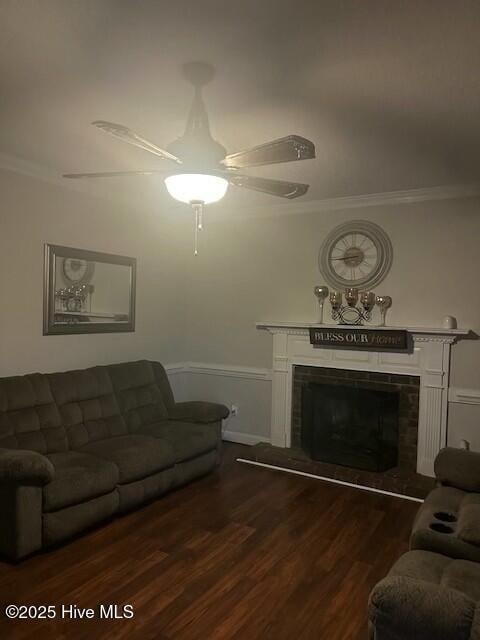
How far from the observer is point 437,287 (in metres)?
4.18

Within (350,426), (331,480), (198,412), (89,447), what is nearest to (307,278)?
(350,426)

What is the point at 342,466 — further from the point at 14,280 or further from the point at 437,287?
the point at 14,280

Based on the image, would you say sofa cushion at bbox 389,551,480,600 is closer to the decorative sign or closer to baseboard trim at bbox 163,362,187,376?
the decorative sign

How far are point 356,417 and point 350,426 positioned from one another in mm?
107

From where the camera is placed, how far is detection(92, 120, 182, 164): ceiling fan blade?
6.44 ft

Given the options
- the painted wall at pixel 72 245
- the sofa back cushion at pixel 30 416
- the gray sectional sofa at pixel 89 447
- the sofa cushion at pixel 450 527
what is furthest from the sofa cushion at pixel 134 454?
the sofa cushion at pixel 450 527

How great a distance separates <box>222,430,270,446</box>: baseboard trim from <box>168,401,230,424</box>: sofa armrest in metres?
0.86

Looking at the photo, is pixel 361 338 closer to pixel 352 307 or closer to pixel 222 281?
pixel 352 307

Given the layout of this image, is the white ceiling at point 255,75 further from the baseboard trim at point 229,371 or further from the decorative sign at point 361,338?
the baseboard trim at point 229,371

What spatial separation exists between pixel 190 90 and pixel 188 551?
262 centimetres

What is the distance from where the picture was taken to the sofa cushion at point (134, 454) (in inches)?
129

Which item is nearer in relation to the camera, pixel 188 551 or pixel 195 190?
pixel 195 190

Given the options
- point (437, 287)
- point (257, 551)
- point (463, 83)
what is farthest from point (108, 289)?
point (463, 83)

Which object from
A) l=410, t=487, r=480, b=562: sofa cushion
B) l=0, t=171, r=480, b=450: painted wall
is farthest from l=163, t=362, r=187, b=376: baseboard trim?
l=410, t=487, r=480, b=562: sofa cushion
